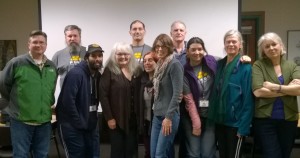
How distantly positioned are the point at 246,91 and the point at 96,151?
1523 mm

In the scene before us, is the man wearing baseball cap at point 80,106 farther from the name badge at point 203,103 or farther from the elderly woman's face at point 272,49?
the elderly woman's face at point 272,49

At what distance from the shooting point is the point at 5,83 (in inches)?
102

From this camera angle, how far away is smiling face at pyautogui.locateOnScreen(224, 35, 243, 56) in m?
2.51

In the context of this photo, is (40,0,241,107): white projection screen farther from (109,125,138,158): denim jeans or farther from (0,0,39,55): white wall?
(109,125,138,158): denim jeans

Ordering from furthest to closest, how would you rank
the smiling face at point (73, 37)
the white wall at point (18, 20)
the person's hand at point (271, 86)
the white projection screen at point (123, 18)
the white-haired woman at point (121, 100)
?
1. the white wall at point (18, 20)
2. the white projection screen at point (123, 18)
3. the smiling face at point (73, 37)
4. the white-haired woman at point (121, 100)
5. the person's hand at point (271, 86)

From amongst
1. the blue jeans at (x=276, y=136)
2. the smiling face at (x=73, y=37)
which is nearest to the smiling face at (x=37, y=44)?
the smiling face at (x=73, y=37)

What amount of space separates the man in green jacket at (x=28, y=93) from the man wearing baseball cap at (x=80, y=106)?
0.54ft

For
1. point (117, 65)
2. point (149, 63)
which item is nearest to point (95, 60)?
point (117, 65)

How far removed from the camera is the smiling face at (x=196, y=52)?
2553 millimetres

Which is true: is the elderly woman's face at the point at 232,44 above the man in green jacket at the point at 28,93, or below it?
above

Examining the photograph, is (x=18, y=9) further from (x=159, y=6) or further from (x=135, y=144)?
(x=135, y=144)

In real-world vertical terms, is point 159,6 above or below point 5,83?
above

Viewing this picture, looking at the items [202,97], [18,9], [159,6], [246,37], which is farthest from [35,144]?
[246,37]

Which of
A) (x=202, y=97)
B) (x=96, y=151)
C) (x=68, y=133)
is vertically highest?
(x=202, y=97)
